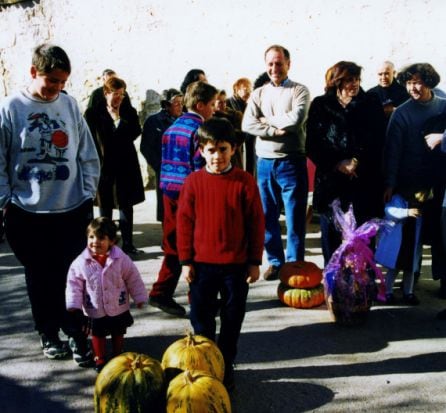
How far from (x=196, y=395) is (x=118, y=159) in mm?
4167

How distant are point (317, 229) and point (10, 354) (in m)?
4.70

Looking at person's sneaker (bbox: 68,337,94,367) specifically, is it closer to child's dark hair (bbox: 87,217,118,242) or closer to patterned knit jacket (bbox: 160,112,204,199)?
child's dark hair (bbox: 87,217,118,242)

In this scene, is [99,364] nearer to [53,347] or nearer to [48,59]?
[53,347]

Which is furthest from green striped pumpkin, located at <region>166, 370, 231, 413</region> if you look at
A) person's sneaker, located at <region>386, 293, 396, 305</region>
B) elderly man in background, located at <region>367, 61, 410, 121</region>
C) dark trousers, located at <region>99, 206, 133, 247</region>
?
elderly man in background, located at <region>367, 61, 410, 121</region>

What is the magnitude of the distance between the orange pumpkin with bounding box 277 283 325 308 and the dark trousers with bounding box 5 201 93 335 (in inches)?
72.3

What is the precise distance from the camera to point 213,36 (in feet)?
34.0

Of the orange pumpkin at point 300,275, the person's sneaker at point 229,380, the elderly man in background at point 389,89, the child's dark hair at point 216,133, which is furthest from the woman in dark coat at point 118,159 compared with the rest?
the person's sneaker at point 229,380

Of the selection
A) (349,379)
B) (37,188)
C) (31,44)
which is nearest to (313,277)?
(349,379)

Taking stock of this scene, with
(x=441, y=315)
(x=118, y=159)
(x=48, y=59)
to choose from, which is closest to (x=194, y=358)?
(x=48, y=59)

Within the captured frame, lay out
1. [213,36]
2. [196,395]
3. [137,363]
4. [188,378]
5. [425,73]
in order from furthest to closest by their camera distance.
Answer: [213,36], [425,73], [137,363], [188,378], [196,395]

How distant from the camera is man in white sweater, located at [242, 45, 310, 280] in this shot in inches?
227

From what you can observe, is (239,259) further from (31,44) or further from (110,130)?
(31,44)

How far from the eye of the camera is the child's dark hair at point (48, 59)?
3.68 metres

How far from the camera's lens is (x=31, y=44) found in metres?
12.3
